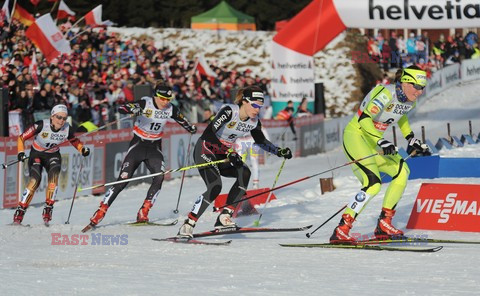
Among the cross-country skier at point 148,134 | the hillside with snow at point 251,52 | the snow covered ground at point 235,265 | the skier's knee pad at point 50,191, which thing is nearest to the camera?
the snow covered ground at point 235,265

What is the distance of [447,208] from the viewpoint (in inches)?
469

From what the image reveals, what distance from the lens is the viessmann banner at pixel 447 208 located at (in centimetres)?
1169

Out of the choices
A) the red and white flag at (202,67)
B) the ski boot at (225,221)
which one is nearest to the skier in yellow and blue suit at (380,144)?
the ski boot at (225,221)

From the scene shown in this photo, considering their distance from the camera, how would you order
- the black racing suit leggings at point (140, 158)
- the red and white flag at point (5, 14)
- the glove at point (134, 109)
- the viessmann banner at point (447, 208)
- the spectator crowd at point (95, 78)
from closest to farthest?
the viessmann banner at point (447, 208), the glove at point (134, 109), the black racing suit leggings at point (140, 158), the spectator crowd at point (95, 78), the red and white flag at point (5, 14)

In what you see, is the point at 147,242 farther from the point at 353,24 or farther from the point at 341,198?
the point at 353,24

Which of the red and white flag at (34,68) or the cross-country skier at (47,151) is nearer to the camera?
the cross-country skier at (47,151)

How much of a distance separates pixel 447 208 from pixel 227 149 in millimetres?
2809

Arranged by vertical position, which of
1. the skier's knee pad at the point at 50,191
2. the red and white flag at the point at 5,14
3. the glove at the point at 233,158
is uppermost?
the red and white flag at the point at 5,14

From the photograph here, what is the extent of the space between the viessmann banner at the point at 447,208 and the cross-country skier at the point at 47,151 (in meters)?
4.60

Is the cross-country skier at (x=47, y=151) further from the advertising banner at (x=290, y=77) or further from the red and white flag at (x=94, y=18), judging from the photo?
the advertising banner at (x=290, y=77)

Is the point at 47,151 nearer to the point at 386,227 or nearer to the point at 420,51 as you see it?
the point at 386,227

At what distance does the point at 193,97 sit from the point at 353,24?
4525mm

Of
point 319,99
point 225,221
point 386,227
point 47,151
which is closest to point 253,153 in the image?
point 47,151

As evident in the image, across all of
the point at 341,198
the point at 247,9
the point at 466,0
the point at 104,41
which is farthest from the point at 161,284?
the point at 247,9
